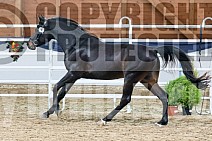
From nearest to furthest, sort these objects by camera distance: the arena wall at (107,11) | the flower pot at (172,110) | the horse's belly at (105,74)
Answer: the horse's belly at (105,74) < the flower pot at (172,110) < the arena wall at (107,11)

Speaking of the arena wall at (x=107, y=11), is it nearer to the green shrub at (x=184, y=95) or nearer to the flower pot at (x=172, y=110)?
the green shrub at (x=184, y=95)

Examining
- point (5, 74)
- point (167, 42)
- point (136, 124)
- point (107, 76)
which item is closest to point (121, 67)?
point (107, 76)

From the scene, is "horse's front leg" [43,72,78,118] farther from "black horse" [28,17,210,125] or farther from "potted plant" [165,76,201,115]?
"potted plant" [165,76,201,115]

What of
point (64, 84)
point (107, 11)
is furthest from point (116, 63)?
point (107, 11)

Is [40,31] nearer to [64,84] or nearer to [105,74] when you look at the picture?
[64,84]

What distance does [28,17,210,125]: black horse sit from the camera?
6742mm

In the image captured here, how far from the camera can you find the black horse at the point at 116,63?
6742 mm

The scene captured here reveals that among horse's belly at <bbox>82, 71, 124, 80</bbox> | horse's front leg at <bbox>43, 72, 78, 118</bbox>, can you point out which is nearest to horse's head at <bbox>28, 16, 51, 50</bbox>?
horse's front leg at <bbox>43, 72, 78, 118</bbox>

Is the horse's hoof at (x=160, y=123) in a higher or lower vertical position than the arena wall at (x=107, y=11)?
lower

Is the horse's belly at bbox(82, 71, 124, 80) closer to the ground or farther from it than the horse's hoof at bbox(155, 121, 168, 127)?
farther from it

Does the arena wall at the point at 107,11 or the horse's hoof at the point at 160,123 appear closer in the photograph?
the horse's hoof at the point at 160,123

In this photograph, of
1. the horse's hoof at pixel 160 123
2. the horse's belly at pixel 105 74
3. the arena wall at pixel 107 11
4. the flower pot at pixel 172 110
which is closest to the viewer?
the horse's hoof at pixel 160 123

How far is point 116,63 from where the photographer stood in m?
6.85

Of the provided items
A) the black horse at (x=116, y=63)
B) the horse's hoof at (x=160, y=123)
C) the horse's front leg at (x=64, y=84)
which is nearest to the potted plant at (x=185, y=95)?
the black horse at (x=116, y=63)
